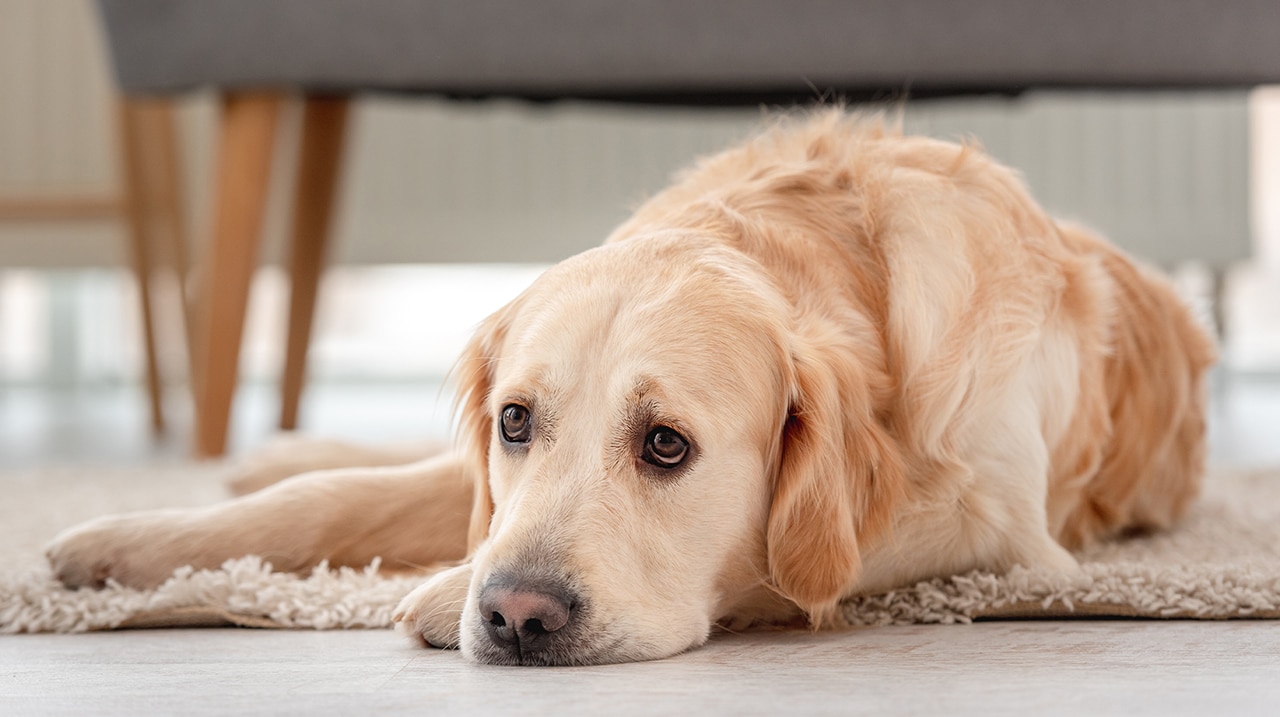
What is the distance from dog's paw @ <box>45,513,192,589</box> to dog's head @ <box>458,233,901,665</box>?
408 mm

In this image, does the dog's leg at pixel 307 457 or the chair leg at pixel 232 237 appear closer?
the dog's leg at pixel 307 457

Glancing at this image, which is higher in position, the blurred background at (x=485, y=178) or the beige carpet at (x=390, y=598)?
the blurred background at (x=485, y=178)

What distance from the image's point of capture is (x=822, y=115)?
5.64 feet

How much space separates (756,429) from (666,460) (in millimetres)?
118

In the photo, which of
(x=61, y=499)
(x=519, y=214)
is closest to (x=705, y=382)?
(x=61, y=499)

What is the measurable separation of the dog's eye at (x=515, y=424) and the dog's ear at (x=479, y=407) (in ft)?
0.45

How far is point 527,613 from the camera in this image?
43.9 inches

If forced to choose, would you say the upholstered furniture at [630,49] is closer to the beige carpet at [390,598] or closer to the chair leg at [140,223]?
the chair leg at [140,223]

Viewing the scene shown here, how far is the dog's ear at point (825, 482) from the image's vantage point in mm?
1276

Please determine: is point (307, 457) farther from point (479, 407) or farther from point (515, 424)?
point (515, 424)

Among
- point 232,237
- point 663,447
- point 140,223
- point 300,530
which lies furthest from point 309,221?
point 663,447

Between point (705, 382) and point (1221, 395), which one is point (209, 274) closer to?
point (705, 382)

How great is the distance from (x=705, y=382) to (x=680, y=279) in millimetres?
124

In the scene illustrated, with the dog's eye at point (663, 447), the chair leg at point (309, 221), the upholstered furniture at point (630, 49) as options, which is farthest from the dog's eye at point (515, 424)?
the chair leg at point (309, 221)
